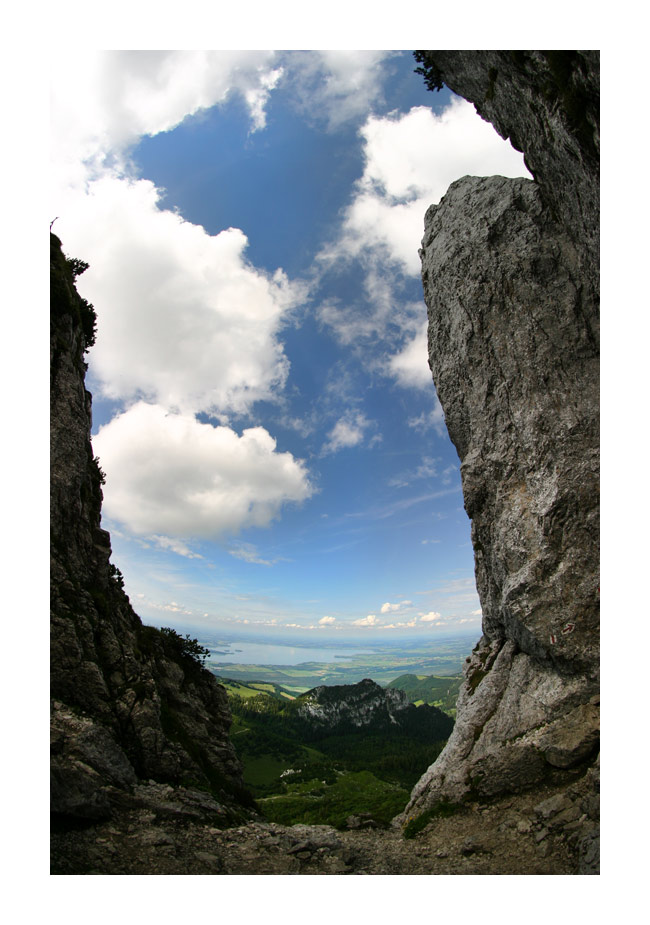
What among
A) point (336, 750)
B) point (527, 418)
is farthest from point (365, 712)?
point (527, 418)

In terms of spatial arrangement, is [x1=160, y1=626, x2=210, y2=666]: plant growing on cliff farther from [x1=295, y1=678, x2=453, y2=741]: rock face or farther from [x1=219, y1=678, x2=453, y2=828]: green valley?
[x1=295, y1=678, x2=453, y2=741]: rock face

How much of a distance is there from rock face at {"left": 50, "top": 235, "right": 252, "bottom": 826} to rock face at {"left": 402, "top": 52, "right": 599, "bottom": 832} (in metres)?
13.4

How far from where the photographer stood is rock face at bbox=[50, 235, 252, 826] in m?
15.9

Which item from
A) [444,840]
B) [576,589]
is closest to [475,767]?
[444,840]

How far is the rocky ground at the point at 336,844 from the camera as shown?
1373cm

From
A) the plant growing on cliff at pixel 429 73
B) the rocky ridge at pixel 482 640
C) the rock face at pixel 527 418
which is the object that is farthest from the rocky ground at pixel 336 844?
the plant growing on cliff at pixel 429 73

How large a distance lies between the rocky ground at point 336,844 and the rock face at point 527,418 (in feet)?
5.50

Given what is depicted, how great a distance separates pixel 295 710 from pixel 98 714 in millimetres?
168517

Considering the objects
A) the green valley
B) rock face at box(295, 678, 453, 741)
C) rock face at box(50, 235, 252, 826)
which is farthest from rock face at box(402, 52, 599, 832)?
rock face at box(295, 678, 453, 741)

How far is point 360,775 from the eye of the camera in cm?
9144

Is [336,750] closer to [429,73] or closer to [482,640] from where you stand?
[482,640]

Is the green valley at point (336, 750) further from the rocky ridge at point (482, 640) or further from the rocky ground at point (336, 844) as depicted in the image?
the rocky ridge at point (482, 640)

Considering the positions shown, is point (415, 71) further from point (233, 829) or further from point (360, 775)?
point (360, 775)

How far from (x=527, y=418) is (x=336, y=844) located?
2308 cm
